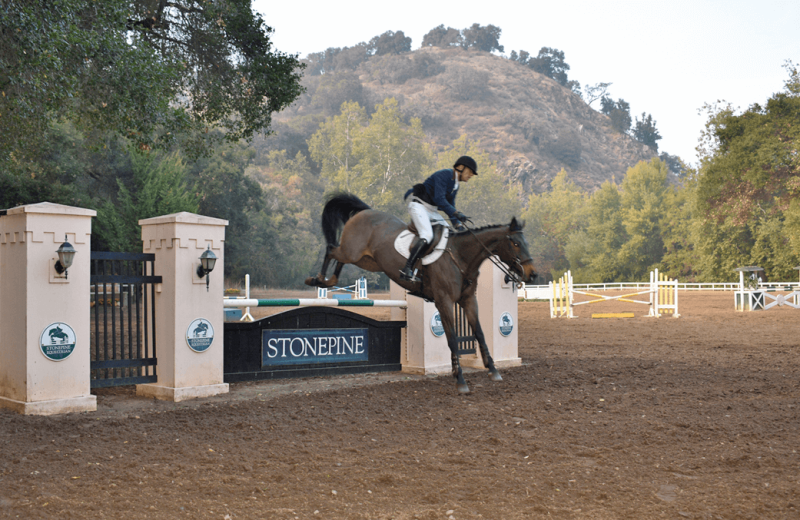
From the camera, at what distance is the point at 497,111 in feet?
513

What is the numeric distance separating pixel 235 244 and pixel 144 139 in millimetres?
30285

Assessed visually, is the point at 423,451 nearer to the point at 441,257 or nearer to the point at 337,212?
the point at 441,257

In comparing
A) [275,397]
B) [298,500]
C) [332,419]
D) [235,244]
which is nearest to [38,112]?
[275,397]

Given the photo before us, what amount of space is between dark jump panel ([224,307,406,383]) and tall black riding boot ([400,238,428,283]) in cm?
160

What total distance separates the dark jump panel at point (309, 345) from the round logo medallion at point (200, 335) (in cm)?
39

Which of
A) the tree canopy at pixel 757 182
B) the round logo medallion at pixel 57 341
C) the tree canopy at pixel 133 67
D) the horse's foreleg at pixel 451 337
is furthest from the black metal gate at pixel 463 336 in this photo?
the tree canopy at pixel 757 182

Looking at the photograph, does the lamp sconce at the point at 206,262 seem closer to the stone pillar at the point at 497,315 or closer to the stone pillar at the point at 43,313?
the stone pillar at the point at 43,313

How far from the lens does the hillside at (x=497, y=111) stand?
137 meters

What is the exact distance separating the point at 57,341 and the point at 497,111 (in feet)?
516

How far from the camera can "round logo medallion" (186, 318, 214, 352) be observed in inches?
275

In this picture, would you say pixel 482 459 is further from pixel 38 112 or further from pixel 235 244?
pixel 235 244

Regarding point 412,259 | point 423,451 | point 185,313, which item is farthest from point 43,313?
point 423,451

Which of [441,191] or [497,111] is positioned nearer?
[441,191]

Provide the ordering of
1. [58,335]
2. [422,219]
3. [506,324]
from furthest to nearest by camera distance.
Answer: [506,324]
[422,219]
[58,335]
